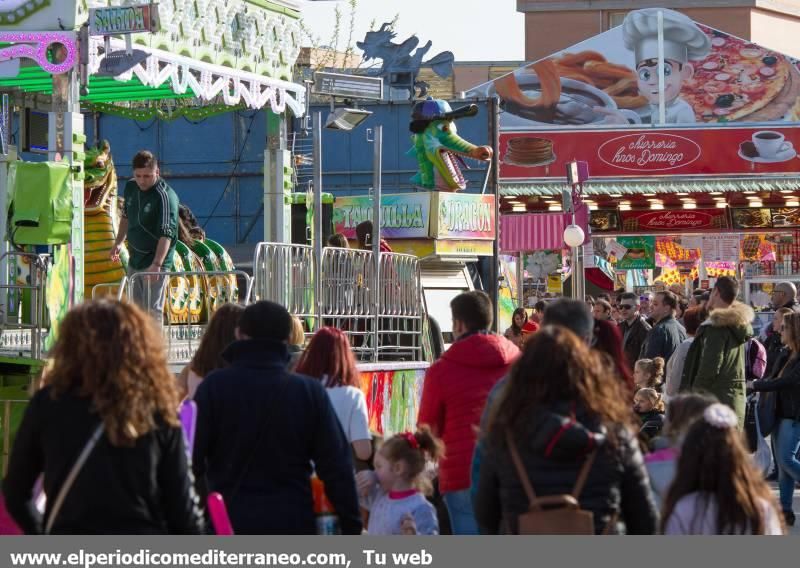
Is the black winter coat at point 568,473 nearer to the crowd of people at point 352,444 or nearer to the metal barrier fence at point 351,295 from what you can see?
the crowd of people at point 352,444

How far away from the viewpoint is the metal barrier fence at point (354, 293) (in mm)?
11812

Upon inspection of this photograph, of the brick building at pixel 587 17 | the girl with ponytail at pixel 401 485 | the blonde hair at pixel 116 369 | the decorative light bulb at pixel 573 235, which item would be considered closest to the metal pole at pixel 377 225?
the girl with ponytail at pixel 401 485

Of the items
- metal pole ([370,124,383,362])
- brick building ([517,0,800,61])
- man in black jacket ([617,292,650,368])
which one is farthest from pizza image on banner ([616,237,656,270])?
brick building ([517,0,800,61])

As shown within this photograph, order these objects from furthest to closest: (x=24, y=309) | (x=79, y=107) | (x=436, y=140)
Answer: (x=436, y=140) → (x=79, y=107) → (x=24, y=309)

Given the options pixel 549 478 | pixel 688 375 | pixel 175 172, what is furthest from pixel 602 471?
pixel 175 172

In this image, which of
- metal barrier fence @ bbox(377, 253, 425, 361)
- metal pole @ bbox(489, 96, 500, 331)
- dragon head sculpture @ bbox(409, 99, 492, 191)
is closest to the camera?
metal barrier fence @ bbox(377, 253, 425, 361)

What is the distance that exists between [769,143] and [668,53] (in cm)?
413

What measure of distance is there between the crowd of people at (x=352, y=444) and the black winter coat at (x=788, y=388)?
4.53m

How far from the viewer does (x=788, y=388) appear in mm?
11391

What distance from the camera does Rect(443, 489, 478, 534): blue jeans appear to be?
711cm

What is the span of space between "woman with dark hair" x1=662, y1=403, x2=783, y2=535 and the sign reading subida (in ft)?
22.8

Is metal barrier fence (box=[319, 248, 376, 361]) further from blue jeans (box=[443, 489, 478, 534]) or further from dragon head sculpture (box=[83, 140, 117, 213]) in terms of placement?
blue jeans (box=[443, 489, 478, 534])

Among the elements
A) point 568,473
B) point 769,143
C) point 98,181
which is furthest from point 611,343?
point 769,143

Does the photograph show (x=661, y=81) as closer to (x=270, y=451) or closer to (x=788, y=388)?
(x=788, y=388)
